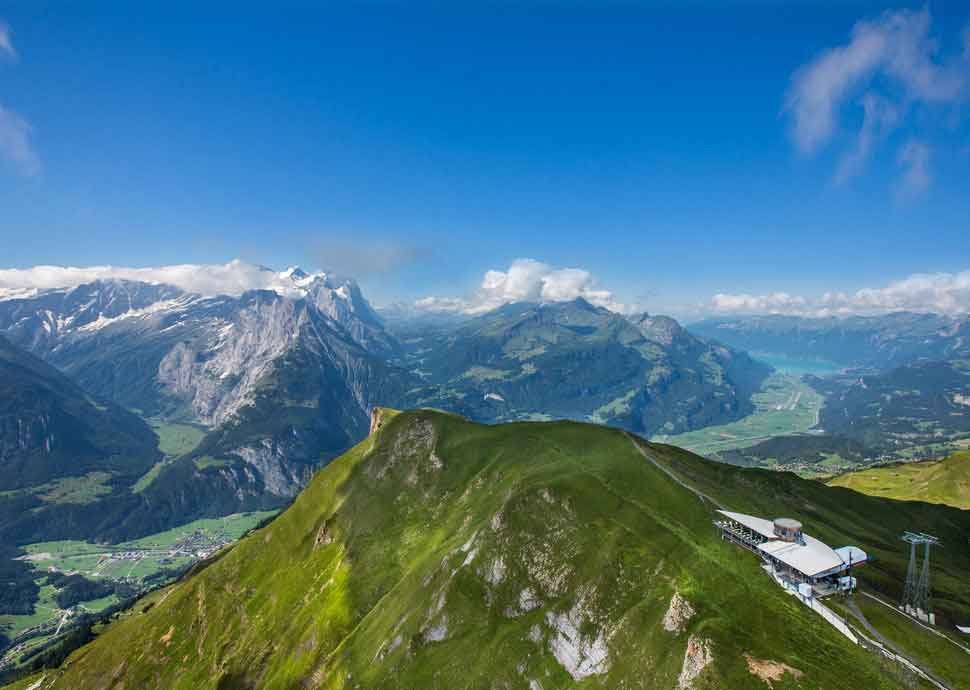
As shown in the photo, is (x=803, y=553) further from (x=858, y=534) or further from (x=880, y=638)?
(x=858, y=534)

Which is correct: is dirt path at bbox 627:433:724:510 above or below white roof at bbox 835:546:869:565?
above

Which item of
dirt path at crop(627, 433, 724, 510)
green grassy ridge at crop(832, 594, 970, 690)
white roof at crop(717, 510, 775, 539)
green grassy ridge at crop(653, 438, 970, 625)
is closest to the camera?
green grassy ridge at crop(832, 594, 970, 690)

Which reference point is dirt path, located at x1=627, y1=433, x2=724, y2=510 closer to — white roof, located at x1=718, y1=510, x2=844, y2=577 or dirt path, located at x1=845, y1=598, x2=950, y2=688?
white roof, located at x1=718, y1=510, x2=844, y2=577

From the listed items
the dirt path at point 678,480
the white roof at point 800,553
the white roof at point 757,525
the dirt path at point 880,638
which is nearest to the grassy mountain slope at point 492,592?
the dirt path at point 678,480

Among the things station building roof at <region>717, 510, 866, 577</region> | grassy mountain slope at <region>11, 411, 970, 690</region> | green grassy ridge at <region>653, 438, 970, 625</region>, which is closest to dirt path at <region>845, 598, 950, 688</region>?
station building roof at <region>717, 510, 866, 577</region>

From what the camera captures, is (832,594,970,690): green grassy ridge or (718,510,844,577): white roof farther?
(718,510,844,577): white roof

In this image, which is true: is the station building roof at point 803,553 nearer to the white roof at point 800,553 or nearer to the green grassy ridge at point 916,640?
the white roof at point 800,553

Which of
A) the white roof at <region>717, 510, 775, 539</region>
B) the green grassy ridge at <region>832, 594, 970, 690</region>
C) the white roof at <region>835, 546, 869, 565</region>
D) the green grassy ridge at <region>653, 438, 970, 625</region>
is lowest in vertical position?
the green grassy ridge at <region>653, 438, 970, 625</region>

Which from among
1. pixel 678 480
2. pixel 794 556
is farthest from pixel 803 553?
pixel 678 480
